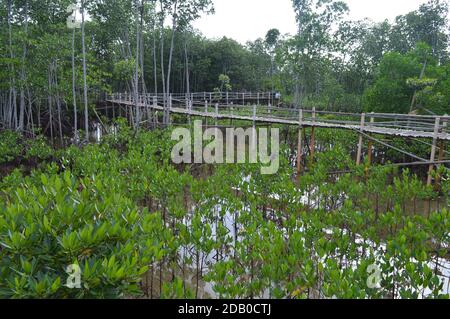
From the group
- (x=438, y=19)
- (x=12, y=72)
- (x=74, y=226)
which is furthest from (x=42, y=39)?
(x=438, y=19)

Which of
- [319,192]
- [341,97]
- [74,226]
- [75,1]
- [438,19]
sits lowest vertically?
[319,192]

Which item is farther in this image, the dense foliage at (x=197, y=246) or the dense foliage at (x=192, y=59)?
the dense foliage at (x=192, y=59)

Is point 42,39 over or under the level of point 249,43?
under

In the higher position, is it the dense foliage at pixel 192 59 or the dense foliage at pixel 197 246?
the dense foliage at pixel 192 59

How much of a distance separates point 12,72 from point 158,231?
12.2 metres

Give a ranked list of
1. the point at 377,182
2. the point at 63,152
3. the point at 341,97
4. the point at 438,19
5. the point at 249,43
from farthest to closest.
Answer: the point at 249,43
the point at 341,97
the point at 438,19
the point at 63,152
the point at 377,182

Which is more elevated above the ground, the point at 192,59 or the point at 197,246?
the point at 192,59

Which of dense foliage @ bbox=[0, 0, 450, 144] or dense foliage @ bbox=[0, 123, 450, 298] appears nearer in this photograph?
dense foliage @ bbox=[0, 123, 450, 298]

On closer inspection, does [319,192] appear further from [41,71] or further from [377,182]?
[41,71]

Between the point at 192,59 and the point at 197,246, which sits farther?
the point at 192,59

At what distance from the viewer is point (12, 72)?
13.8 meters

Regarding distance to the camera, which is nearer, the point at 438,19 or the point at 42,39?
the point at 42,39

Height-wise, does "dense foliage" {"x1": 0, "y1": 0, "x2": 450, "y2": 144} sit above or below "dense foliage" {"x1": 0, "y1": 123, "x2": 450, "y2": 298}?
above
